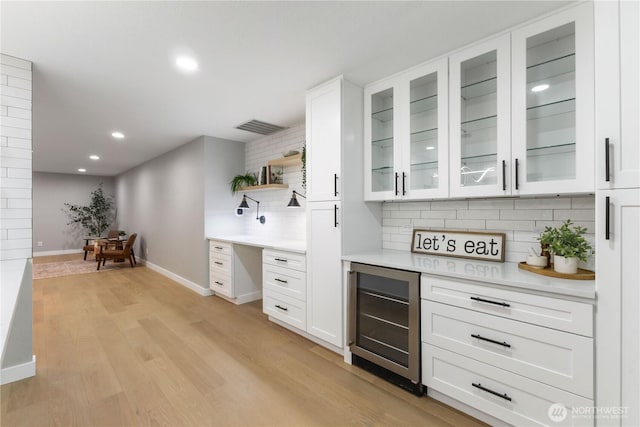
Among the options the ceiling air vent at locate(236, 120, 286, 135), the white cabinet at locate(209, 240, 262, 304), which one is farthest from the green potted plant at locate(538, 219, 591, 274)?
the white cabinet at locate(209, 240, 262, 304)

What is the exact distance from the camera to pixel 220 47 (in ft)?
6.81

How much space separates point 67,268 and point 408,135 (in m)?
7.69

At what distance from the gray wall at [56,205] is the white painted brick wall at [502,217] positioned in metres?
9.98

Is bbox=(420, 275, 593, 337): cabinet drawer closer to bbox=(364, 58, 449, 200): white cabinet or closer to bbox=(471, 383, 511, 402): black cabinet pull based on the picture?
bbox=(471, 383, 511, 402): black cabinet pull

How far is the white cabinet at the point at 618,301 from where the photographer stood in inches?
49.5

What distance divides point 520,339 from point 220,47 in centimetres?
271

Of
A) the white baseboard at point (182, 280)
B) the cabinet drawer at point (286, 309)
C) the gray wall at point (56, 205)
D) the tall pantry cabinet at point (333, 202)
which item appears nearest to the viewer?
the tall pantry cabinet at point (333, 202)

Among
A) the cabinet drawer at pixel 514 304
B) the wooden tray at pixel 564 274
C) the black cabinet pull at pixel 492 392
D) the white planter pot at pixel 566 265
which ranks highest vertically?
the white planter pot at pixel 566 265

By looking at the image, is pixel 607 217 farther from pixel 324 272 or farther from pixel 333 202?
pixel 324 272

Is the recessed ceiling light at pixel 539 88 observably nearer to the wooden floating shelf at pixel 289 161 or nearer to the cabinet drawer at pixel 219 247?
the wooden floating shelf at pixel 289 161

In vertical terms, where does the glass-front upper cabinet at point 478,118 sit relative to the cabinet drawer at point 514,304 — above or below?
above

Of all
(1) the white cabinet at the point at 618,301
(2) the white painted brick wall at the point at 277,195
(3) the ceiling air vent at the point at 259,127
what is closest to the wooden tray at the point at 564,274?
(1) the white cabinet at the point at 618,301

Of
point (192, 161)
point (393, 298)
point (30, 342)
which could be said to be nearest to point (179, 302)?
point (30, 342)

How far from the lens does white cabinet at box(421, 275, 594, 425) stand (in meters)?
1.40
